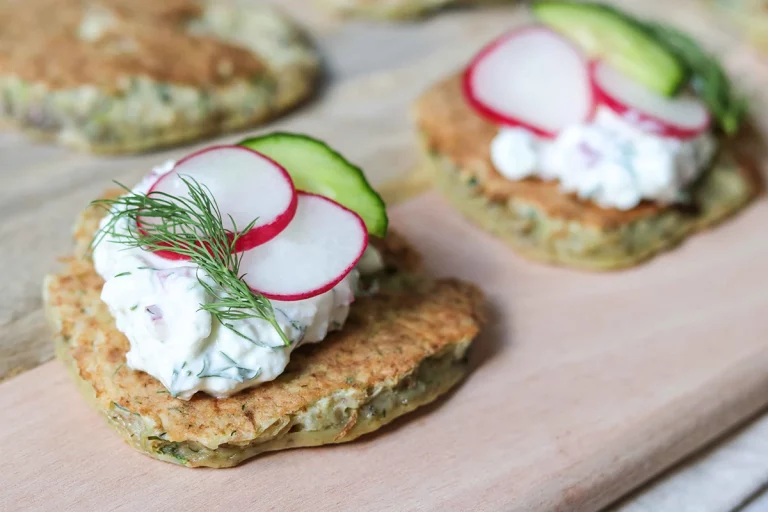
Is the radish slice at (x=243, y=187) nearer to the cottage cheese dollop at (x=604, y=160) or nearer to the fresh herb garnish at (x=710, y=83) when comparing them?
the cottage cheese dollop at (x=604, y=160)

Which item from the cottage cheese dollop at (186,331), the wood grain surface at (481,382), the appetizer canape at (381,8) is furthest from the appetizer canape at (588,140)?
the cottage cheese dollop at (186,331)

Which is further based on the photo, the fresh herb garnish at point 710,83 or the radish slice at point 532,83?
the fresh herb garnish at point 710,83

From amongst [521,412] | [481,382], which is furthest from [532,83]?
[521,412]

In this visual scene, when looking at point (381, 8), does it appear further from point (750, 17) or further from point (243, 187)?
point (243, 187)

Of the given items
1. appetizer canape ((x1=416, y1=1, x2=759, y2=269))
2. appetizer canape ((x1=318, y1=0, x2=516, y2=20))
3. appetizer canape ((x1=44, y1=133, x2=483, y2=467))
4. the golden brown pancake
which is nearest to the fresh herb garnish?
appetizer canape ((x1=416, y1=1, x2=759, y2=269))

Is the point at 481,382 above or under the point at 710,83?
under
